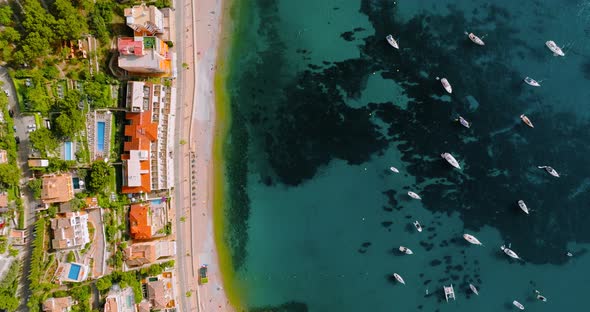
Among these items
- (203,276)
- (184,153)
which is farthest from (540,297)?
(184,153)

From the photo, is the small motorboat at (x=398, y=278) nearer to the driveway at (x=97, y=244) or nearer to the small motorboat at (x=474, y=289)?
the small motorboat at (x=474, y=289)

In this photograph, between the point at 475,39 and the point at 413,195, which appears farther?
the point at 413,195

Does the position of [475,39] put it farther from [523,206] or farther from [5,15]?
[5,15]

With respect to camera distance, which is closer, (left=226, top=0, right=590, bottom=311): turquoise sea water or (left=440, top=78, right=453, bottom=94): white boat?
(left=440, top=78, right=453, bottom=94): white boat

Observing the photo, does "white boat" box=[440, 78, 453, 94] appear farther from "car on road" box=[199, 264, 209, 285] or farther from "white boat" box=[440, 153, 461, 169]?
"car on road" box=[199, 264, 209, 285]

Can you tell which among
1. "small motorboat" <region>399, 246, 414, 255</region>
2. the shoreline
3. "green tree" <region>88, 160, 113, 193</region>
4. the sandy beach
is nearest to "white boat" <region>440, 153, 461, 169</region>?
"small motorboat" <region>399, 246, 414, 255</region>
